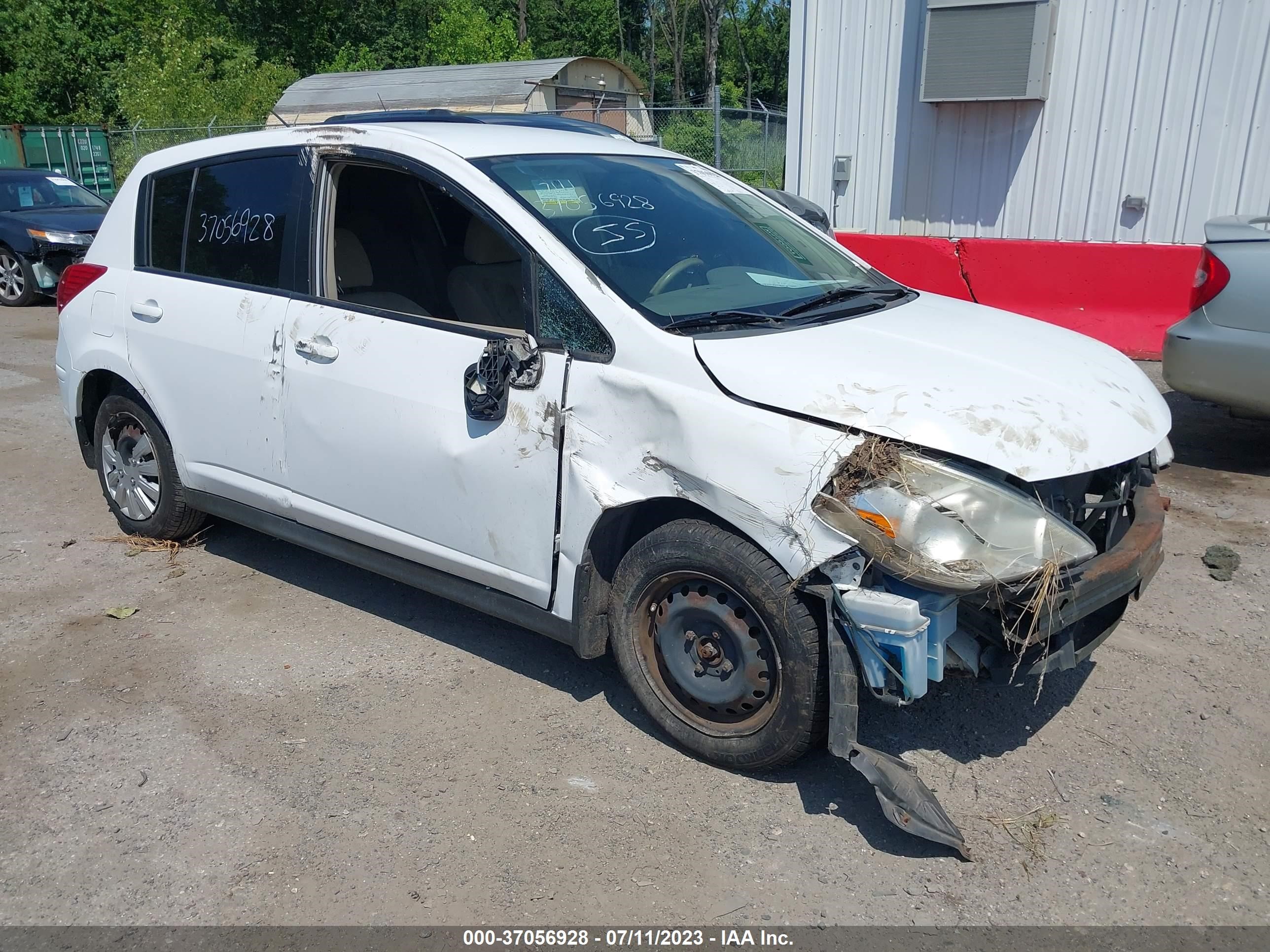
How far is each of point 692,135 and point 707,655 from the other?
1781 cm

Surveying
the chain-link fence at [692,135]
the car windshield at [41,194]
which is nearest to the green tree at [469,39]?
the chain-link fence at [692,135]

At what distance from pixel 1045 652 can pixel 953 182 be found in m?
7.20

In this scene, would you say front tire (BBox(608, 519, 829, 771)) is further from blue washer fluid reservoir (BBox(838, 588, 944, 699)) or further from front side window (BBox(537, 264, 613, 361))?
front side window (BBox(537, 264, 613, 361))

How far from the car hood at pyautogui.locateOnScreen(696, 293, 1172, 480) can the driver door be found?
0.72m

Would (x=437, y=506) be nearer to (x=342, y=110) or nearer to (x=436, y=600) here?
(x=436, y=600)

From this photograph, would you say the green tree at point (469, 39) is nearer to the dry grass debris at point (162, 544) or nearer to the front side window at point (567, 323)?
the dry grass debris at point (162, 544)

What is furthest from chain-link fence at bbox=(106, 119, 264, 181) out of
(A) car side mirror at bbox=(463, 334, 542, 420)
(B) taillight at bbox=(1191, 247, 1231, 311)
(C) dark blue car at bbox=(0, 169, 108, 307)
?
(A) car side mirror at bbox=(463, 334, 542, 420)

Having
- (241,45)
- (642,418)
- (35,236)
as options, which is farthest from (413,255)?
(241,45)

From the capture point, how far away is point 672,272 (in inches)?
142

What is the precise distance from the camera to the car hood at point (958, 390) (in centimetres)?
287

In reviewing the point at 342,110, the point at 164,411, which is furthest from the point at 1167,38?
the point at 342,110

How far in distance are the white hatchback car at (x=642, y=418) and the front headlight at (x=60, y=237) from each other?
9418 millimetres

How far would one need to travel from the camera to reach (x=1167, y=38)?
8.23 m

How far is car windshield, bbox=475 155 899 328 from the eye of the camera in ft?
11.4
